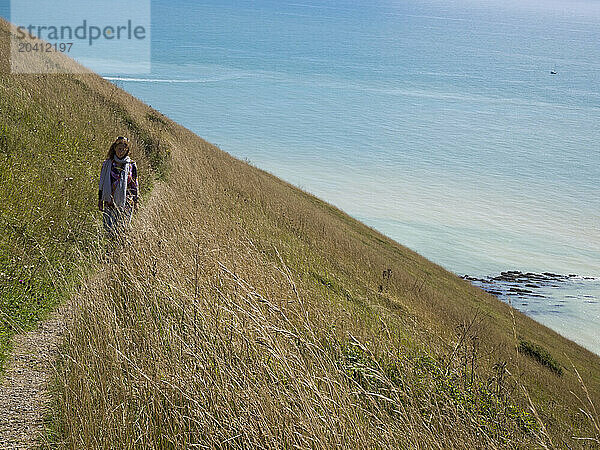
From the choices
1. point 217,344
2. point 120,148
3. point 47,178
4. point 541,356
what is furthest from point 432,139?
point 217,344

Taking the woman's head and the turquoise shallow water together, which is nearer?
the woman's head

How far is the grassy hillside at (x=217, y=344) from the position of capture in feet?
15.4

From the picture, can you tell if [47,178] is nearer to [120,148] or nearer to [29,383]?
[120,148]

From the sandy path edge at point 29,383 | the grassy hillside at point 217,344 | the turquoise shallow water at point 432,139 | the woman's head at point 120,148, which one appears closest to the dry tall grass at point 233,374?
the grassy hillside at point 217,344

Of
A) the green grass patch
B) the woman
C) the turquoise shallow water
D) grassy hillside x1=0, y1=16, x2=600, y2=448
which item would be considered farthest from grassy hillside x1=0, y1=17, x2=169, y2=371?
the turquoise shallow water

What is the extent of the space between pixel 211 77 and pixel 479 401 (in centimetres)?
14271

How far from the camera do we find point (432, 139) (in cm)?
10088

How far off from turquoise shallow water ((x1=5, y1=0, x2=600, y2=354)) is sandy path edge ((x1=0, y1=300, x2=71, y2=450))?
3188 cm

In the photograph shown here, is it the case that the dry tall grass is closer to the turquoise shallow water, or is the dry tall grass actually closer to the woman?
the woman

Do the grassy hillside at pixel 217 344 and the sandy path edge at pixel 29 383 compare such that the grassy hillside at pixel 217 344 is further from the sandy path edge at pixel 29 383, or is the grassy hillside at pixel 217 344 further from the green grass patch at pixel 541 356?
the green grass patch at pixel 541 356

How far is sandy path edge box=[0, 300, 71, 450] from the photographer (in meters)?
5.03

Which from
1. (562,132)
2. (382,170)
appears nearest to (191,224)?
(382,170)

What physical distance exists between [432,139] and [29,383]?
99685 mm

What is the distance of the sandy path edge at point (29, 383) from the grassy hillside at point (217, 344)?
18cm
